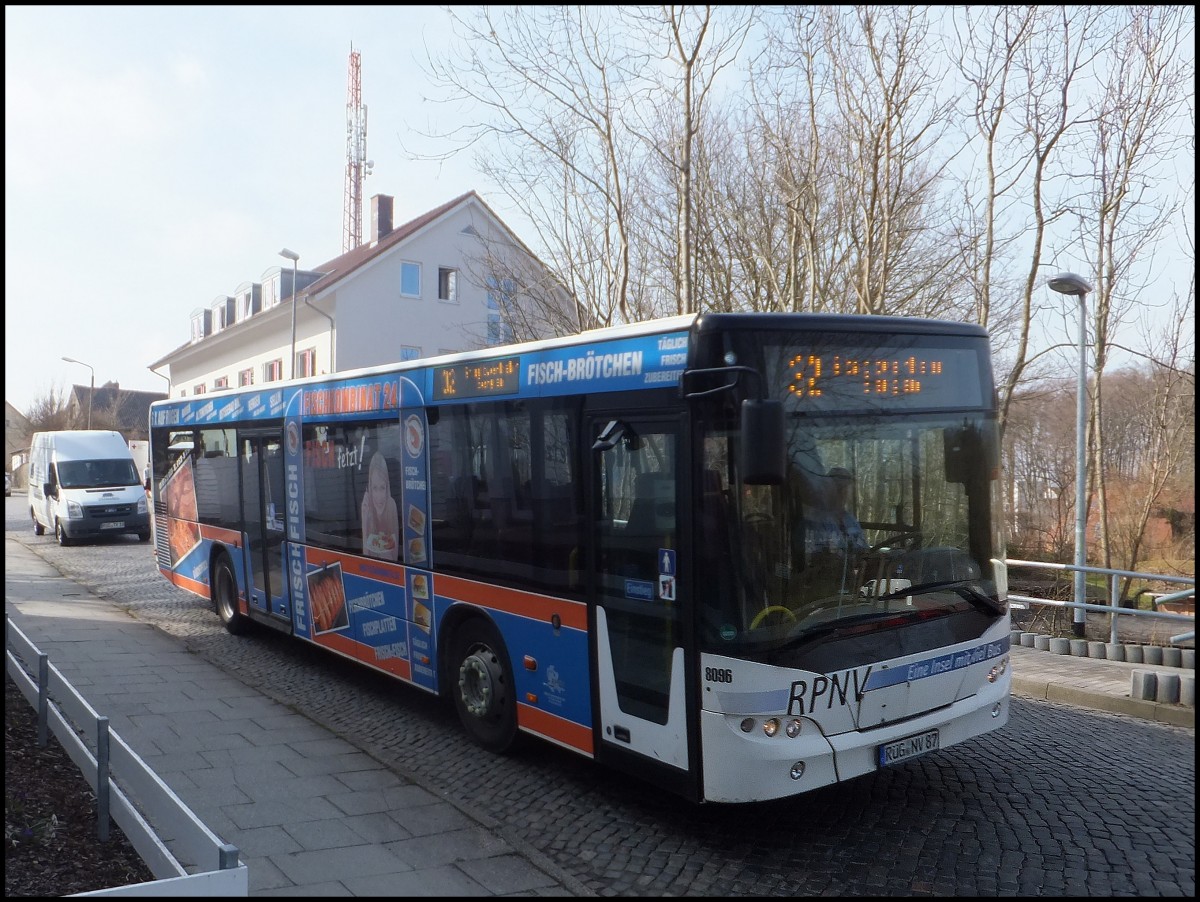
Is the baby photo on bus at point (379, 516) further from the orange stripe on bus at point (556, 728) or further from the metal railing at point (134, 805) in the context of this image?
the metal railing at point (134, 805)

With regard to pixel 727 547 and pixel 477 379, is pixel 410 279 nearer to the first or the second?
pixel 477 379

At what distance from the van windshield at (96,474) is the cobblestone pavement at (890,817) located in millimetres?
20851

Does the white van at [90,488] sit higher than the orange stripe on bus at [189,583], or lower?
higher

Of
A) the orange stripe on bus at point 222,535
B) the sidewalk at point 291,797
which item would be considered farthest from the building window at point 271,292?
the sidewalk at point 291,797

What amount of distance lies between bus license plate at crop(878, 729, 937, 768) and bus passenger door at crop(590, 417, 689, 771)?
1.10 meters

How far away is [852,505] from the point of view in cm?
544

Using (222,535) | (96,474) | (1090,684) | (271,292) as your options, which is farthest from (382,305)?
(1090,684)

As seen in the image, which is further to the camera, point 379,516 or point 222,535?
point 222,535

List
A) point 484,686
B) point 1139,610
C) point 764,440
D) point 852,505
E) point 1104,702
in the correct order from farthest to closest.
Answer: point 1139,610 < point 1104,702 < point 484,686 < point 852,505 < point 764,440

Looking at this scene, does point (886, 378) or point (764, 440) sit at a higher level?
point (886, 378)

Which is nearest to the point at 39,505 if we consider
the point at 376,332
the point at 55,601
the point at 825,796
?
the point at 376,332

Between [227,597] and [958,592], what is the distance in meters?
9.67

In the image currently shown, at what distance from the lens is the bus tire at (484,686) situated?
A: 7.22m

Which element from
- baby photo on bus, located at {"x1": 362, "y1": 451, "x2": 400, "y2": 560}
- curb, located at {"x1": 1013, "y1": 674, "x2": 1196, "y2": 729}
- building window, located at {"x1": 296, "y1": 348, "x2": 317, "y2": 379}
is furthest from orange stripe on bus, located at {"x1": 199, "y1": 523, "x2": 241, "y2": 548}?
building window, located at {"x1": 296, "y1": 348, "x2": 317, "y2": 379}
